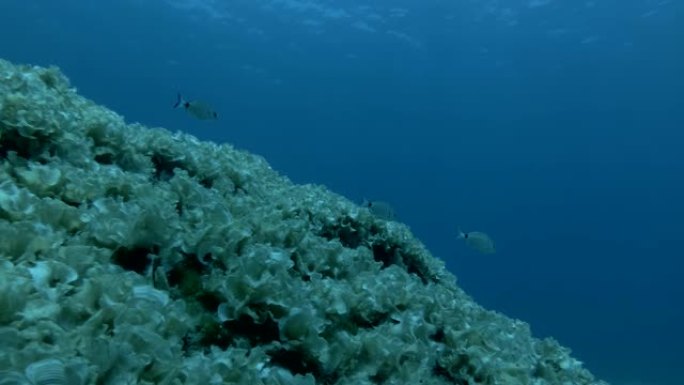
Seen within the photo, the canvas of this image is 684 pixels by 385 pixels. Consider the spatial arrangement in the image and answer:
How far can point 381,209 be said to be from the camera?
7703 mm

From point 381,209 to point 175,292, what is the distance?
4885 millimetres

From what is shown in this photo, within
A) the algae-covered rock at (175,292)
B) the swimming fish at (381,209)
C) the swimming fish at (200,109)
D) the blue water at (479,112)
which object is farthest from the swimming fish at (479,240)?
the blue water at (479,112)

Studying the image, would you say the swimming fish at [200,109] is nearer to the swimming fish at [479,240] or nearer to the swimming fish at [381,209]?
the swimming fish at [381,209]

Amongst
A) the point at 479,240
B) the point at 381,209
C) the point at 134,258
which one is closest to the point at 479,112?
the point at 479,240

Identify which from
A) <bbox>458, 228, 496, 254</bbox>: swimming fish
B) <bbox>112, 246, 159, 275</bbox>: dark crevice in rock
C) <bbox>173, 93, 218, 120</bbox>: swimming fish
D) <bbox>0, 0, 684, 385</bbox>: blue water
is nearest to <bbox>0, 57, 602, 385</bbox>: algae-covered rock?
<bbox>112, 246, 159, 275</bbox>: dark crevice in rock

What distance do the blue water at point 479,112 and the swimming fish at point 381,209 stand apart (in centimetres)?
2623

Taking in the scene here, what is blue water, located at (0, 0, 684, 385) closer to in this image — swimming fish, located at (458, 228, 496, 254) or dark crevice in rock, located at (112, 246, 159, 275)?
swimming fish, located at (458, 228, 496, 254)

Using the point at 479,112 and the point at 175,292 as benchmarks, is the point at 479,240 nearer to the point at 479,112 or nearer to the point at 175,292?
the point at 175,292

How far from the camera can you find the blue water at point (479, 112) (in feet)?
178

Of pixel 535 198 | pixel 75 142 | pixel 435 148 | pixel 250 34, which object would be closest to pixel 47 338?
pixel 75 142

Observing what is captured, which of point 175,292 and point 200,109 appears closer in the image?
Answer: point 175,292

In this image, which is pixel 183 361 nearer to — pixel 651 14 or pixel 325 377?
pixel 325 377

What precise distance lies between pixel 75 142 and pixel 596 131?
9656 centimetres

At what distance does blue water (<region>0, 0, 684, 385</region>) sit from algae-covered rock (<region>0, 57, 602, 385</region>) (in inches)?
1163
